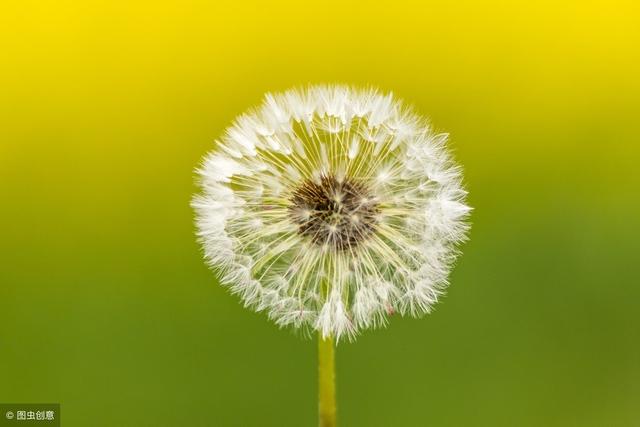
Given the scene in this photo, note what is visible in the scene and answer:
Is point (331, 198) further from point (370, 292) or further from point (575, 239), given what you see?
point (575, 239)

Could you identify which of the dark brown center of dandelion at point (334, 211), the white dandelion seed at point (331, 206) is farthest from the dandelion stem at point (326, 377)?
the dark brown center of dandelion at point (334, 211)

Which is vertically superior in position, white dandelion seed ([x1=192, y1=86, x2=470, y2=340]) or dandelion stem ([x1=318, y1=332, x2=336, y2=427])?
white dandelion seed ([x1=192, y1=86, x2=470, y2=340])

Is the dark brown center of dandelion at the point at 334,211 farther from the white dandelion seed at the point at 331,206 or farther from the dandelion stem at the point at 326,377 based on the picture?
the dandelion stem at the point at 326,377

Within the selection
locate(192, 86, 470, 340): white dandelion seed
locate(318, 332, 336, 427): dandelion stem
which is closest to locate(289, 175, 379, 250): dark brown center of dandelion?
locate(192, 86, 470, 340): white dandelion seed

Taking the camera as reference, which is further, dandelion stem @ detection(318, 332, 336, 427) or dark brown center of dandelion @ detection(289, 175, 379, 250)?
dark brown center of dandelion @ detection(289, 175, 379, 250)

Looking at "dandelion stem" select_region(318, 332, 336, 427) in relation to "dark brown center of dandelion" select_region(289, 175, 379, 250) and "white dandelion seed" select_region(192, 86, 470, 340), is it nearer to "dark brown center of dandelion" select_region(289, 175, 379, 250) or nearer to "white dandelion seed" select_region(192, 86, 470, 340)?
"white dandelion seed" select_region(192, 86, 470, 340)

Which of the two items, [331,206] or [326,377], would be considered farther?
[331,206]

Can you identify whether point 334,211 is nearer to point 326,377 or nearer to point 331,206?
point 331,206

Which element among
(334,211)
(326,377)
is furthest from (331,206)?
(326,377)
